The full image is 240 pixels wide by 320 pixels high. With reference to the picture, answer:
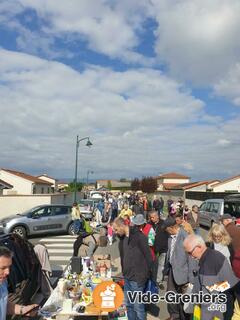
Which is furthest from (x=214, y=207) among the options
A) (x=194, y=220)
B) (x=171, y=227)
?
(x=171, y=227)

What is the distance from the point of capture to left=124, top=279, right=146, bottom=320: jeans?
607 cm

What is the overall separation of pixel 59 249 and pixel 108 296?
1095cm

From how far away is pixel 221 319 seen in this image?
4387 millimetres

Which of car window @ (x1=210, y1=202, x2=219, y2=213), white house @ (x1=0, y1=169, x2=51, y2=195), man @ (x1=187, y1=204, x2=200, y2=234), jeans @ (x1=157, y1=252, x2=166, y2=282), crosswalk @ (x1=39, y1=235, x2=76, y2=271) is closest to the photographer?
jeans @ (x1=157, y1=252, x2=166, y2=282)

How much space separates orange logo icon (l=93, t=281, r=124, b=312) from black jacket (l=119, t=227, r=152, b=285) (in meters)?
0.96

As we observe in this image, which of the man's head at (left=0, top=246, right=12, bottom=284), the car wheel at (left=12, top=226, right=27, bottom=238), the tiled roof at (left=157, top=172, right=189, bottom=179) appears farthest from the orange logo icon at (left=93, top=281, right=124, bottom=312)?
the tiled roof at (left=157, top=172, right=189, bottom=179)

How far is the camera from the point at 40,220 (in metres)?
18.9

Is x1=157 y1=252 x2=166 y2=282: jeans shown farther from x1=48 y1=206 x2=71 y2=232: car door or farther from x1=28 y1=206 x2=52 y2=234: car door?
x1=48 y1=206 x2=71 y2=232: car door

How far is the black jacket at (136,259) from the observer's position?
6066mm

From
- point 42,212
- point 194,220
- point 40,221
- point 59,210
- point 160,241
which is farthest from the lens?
point 59,210

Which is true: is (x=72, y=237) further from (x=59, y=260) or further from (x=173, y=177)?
(x=173, y=177)

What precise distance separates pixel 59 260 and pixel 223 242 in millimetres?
8106

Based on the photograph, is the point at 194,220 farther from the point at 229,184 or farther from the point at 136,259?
the point at 229,184

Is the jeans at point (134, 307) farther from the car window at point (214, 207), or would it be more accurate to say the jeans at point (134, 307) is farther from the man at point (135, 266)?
the car window at point (214, 207)
